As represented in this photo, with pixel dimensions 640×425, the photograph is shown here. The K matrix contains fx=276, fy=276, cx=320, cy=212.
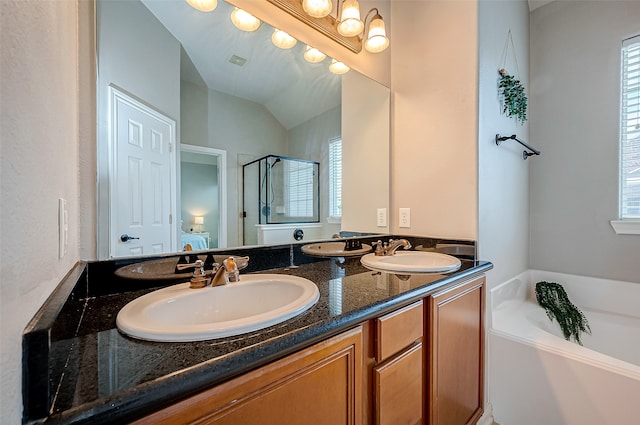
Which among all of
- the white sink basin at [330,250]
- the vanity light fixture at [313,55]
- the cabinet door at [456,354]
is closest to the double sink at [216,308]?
the white sink basin at [330,250]

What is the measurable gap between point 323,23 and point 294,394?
1.57 m

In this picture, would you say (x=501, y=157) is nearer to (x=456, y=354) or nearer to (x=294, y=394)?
(x=456, y=354)

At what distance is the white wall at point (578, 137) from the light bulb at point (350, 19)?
1.79 metres

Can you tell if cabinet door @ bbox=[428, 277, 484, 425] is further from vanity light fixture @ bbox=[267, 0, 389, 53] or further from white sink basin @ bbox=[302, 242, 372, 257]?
vanity light fixture @ bbox=[267, 0, 389, 53]

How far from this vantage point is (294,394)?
0.60 metres

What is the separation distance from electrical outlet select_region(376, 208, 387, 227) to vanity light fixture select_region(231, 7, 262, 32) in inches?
47.5

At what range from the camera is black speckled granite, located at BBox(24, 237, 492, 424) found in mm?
360

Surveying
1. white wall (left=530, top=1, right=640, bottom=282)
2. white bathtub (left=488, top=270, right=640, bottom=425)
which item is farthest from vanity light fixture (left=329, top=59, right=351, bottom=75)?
white wall (left=530, top=1, right=640, bottom=282)

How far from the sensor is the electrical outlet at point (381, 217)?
181cm

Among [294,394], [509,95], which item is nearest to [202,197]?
[294,394]

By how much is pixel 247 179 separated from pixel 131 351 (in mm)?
787

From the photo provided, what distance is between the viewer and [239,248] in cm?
112

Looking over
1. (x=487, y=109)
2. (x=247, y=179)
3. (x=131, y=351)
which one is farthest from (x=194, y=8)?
(x=487, y=109)

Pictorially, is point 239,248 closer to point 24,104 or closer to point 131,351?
point 131,351
